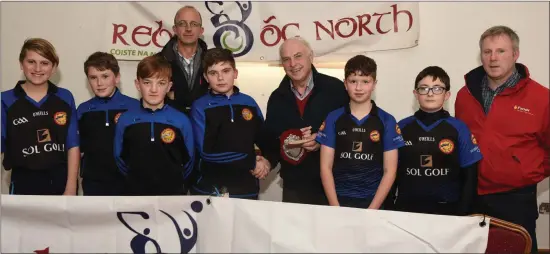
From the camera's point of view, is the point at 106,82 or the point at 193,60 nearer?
the point at 106,82

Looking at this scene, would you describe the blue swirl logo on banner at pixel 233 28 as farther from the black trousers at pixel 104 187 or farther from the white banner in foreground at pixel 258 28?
the black trousers at pixel 104 187

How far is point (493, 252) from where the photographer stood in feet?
7.66

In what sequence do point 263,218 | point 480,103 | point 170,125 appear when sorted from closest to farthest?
point 263,218
point 170,125
point 480,103

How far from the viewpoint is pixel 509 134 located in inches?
116

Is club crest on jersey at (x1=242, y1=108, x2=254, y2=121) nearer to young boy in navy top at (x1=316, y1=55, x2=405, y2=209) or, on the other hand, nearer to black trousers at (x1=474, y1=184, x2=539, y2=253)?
young boy in navy top at (x1=316, y1=55, x2=405, y2=209)

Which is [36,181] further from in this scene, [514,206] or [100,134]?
[514,206]

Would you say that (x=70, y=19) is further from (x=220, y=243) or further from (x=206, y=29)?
(x=220, y=243)

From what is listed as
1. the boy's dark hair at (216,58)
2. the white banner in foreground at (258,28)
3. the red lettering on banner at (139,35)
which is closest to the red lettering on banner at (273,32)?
the white banner in foreground at (258,28)

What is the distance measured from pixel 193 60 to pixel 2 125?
1187mm

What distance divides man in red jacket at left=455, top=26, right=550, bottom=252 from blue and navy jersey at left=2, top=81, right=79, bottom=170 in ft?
7.74

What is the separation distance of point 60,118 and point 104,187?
0.47 metres

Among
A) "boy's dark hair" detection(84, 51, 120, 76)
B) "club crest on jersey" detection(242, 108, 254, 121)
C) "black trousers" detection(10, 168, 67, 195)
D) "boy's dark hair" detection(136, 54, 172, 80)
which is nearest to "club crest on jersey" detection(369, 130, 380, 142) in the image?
"club crest on jersey" detection(242, 108, 254, 121)

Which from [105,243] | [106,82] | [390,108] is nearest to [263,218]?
[105,243]

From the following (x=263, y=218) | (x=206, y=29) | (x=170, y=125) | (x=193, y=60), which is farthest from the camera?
(x=206, y=29)
